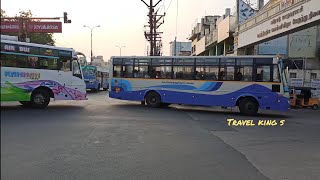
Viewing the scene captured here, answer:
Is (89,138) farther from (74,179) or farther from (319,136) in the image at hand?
(319,136)

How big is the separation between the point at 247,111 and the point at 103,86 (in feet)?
92.2

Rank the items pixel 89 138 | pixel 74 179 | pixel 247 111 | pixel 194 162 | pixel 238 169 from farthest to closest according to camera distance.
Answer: pixel 247 111 → pixel 89 138 → pixel 194 162 → pixel 238 169 → pixel 74 179

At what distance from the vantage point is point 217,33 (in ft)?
136

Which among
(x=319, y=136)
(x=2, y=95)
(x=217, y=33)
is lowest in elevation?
(x=319, y=136)

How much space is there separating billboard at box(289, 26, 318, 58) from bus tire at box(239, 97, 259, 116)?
51.4 ft

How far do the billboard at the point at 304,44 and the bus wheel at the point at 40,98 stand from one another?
882 inches

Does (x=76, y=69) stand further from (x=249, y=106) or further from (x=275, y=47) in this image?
(x=275, y=47)

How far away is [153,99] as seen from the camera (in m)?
20.8

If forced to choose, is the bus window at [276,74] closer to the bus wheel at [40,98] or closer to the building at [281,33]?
the building at [281,33]

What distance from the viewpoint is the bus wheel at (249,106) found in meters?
18.5

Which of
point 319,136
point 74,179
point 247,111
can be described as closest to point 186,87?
point 247,111

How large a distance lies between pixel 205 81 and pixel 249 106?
8.23ft

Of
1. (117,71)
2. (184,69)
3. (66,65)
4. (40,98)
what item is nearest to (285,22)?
(184,69)

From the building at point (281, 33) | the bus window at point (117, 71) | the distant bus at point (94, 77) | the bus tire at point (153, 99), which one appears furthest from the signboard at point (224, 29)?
the bus tire at point (153, 99)
